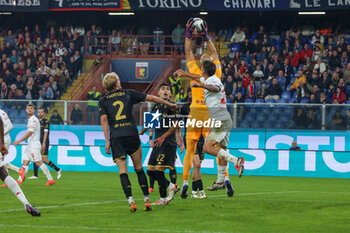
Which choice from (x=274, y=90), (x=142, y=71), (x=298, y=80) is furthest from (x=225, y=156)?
(x=142, y=71)

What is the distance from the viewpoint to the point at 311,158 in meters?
19.7

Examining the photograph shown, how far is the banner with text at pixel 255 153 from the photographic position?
19.6 m

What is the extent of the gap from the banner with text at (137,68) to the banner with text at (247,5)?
3.60 meters

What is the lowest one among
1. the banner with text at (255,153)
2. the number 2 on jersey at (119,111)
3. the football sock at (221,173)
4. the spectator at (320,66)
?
the banner with text at (255,153)

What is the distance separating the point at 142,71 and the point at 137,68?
30 centimetres

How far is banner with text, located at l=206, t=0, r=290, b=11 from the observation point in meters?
29.6

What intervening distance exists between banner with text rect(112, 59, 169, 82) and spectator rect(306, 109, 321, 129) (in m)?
11.0

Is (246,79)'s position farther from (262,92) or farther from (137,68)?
(137,68)

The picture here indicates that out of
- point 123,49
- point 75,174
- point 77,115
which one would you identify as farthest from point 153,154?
point 123,49

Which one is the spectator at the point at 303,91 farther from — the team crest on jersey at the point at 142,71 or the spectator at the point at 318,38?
the team crest on jersey at the point at 142,71

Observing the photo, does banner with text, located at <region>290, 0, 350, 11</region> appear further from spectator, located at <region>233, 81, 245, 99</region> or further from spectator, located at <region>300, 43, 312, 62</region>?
spectator, located at <region>233, 81, 245, 99</region>

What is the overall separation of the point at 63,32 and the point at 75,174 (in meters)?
15.6

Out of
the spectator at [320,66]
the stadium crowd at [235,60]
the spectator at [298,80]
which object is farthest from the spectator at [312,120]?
the spectator at [320,66]

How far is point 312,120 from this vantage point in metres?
21.6
